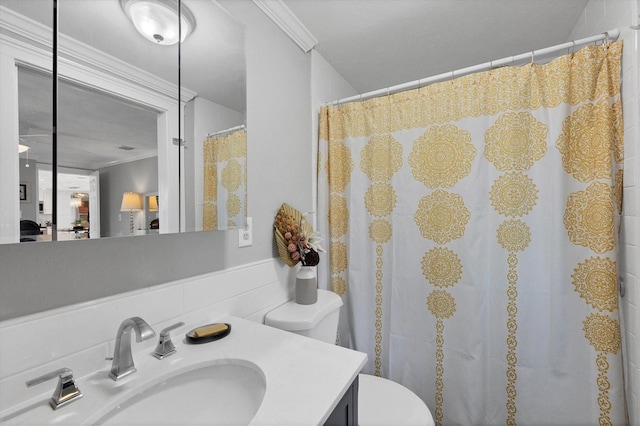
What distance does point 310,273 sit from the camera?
52.8 inches

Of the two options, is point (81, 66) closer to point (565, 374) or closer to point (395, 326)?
point (395, 326)

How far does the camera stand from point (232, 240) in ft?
3.71

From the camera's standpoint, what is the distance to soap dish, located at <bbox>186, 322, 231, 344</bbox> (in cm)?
85

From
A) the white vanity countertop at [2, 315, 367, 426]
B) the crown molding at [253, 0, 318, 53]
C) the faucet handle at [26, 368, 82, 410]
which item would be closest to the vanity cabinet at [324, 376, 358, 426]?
the white vanity countertop at [2, 315, 367, 426]

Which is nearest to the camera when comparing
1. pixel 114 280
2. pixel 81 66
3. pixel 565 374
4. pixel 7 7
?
pixel 7 7

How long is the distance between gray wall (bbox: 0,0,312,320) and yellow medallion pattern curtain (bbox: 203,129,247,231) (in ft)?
0.26

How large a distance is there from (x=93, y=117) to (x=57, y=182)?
18 cm

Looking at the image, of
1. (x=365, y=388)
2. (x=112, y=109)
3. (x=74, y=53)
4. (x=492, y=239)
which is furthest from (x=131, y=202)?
(x=492, y=239)

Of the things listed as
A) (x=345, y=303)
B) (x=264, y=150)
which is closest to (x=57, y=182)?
(x=264, y=150)

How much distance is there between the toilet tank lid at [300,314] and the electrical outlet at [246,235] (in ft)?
1.14

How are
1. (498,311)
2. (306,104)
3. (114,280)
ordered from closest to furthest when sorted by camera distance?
(114,280), (498,311), (306,104)

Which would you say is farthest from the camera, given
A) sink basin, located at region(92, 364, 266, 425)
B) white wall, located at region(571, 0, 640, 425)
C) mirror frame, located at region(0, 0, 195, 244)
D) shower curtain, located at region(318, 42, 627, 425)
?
shower curtain, located at region(318, 42, 627, 425)

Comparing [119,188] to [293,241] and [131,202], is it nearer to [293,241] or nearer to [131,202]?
[131,202]

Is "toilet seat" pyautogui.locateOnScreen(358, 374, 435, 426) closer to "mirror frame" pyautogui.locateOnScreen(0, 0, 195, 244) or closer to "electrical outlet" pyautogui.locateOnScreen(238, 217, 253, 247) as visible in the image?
"electrical outlet" pyautogui.locateOnScreen(238, 217, 253, 247)
